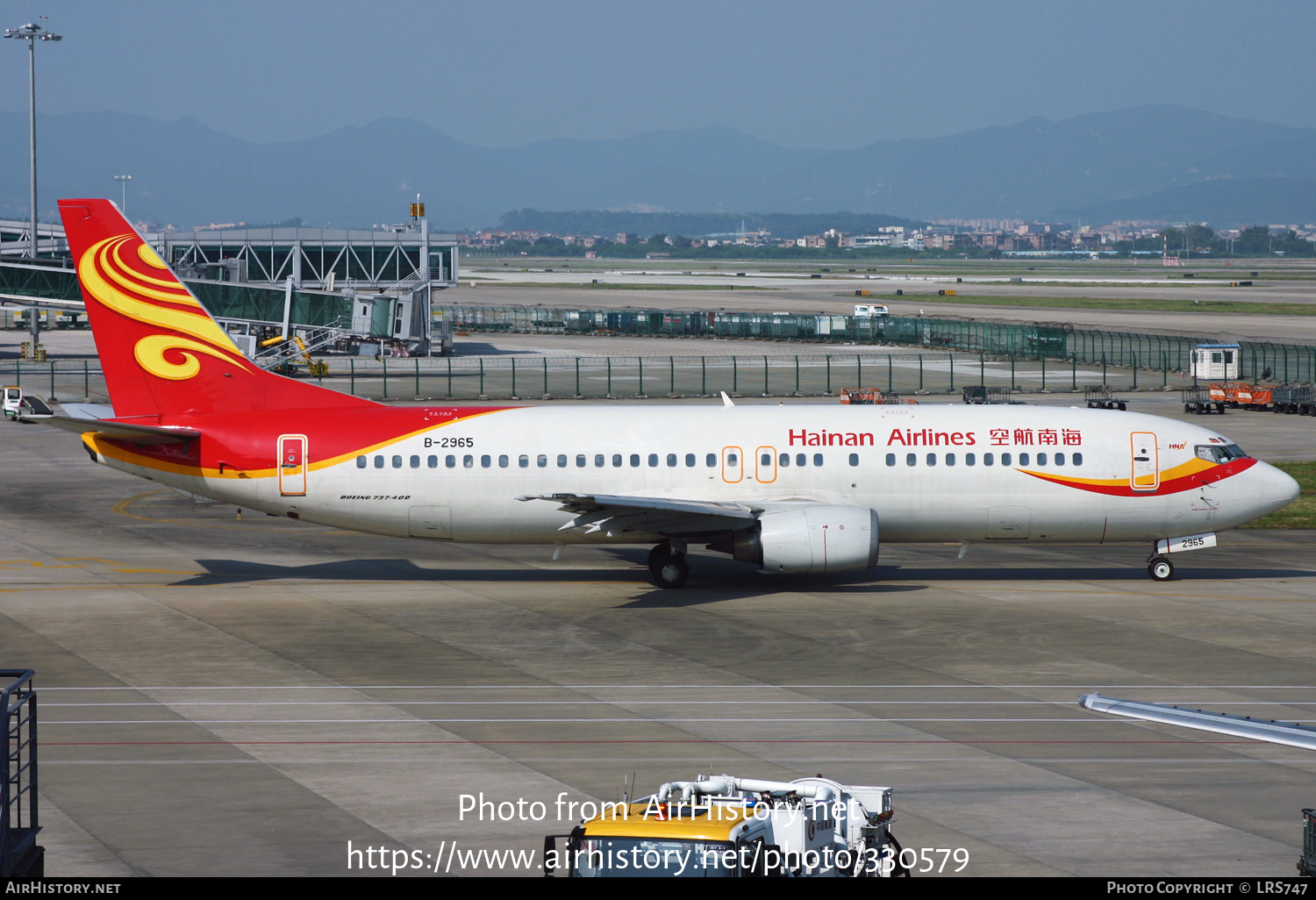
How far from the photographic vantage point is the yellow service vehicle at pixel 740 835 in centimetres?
1274

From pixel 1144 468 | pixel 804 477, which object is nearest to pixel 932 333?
pixel 1144 468

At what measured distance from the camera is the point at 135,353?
120ft

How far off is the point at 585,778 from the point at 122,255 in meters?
22.6

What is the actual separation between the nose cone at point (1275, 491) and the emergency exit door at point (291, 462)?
83.5ft

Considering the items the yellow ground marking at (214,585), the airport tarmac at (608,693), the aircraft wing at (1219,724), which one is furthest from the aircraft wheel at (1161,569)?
the aircraft wing at (1219,724)

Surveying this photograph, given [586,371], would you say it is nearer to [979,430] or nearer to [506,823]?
[979,430]

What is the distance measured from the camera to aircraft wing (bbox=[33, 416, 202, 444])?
34.2 meters

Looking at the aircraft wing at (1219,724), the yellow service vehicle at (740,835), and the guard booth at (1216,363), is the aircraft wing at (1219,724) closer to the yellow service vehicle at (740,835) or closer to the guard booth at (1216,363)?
the yellow service vehicle at (740,835)

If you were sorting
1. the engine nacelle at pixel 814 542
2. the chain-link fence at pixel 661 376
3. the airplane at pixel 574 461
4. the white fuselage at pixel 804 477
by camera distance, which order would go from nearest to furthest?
the engine nacelle at pixel 814 542
the airplane at pixel 574 461
the white fuselage at pixel 804 477
the chain-link fence at pixel 661 376

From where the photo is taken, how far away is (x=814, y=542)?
111 feet

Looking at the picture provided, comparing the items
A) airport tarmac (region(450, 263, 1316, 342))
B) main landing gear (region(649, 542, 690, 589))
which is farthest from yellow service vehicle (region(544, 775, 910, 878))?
airport tarmac (region(450, 263, 1316, 342))

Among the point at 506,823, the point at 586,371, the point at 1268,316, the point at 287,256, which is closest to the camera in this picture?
the point at 506,823

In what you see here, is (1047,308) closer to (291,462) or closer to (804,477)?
(804,477)

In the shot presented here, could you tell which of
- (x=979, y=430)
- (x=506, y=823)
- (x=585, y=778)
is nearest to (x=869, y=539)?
(x=979, y=430)
